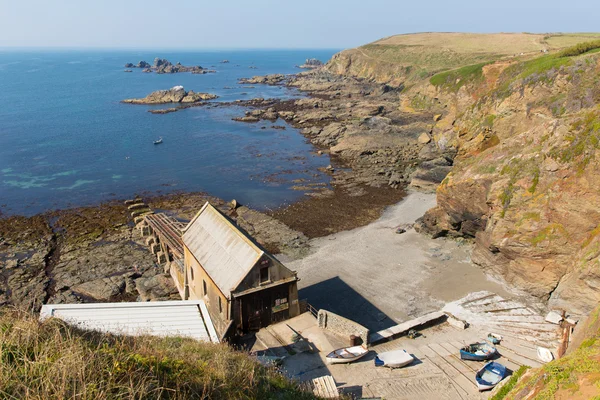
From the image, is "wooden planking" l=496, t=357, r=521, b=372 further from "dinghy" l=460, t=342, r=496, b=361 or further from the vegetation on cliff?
the vegetation on cliff

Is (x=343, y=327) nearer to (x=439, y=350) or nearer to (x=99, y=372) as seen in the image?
(x=439, y=350)

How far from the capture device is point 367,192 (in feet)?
167

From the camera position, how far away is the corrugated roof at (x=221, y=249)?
2077 cm

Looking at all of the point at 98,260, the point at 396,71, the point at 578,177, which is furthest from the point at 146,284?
the point at 396,71

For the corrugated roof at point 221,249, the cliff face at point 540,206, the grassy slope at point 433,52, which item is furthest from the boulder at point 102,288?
the grassy slope at point 433,52

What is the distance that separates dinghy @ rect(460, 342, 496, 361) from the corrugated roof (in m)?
11.5

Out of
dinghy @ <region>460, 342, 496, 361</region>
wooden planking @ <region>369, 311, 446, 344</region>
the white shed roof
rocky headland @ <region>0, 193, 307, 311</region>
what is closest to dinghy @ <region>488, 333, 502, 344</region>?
dinghy @ <region>460, 342, 496, 361</region>

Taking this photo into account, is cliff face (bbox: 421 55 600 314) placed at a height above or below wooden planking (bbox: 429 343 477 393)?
above

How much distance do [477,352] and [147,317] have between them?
659 inches

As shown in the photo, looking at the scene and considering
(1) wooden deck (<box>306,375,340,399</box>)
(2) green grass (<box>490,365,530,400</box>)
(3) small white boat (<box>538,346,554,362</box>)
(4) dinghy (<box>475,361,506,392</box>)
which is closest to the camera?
(2) green grass (<box>490,365,530,400</box>)

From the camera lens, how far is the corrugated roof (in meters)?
20.8

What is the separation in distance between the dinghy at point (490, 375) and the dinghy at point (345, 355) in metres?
5.20

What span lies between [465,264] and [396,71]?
116 meters

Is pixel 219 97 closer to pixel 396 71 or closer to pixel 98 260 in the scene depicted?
pixel 396 71
